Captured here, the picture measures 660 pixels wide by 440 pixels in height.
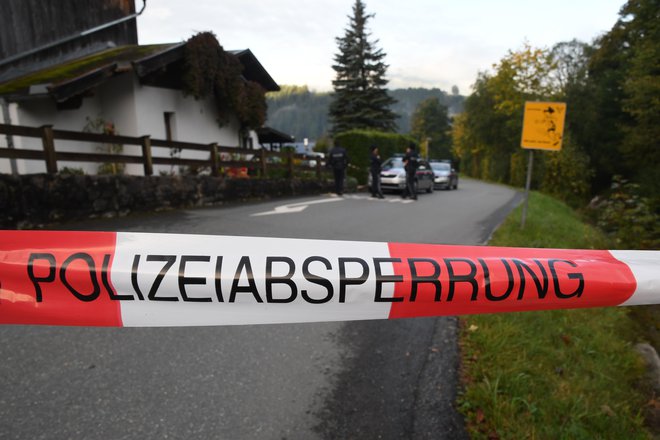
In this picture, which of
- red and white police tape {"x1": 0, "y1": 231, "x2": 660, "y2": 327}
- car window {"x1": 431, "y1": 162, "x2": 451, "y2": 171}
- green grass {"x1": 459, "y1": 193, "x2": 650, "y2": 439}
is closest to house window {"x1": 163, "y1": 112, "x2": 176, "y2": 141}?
green grass {"x1": 459, "y1": 193, "x2": 650, "y2": 439}

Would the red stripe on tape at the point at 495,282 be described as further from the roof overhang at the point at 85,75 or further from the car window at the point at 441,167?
the car window at the point at 441,167

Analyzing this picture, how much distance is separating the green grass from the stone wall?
23.5ft

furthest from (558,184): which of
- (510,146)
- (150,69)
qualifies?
(150,69)

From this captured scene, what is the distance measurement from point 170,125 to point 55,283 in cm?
1429

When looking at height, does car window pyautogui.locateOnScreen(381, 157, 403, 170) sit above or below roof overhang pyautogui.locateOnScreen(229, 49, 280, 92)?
below

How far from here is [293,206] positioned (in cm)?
1062

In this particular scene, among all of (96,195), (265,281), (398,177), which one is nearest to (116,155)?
(96,195)

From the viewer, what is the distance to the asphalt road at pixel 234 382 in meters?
2.13

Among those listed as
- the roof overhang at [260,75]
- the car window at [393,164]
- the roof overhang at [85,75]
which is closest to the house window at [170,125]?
the roof overhang at [85,75]

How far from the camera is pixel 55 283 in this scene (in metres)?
1.44

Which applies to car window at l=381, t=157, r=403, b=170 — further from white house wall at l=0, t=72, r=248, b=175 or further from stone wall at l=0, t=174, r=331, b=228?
stone wall at l=0, t=174, r=331, b=228

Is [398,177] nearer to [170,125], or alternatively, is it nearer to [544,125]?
[544,125]

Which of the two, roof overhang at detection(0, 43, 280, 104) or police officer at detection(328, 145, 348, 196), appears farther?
police officer at detection(328, 145, 348, 196)

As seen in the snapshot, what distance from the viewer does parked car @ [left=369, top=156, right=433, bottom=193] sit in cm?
1694
